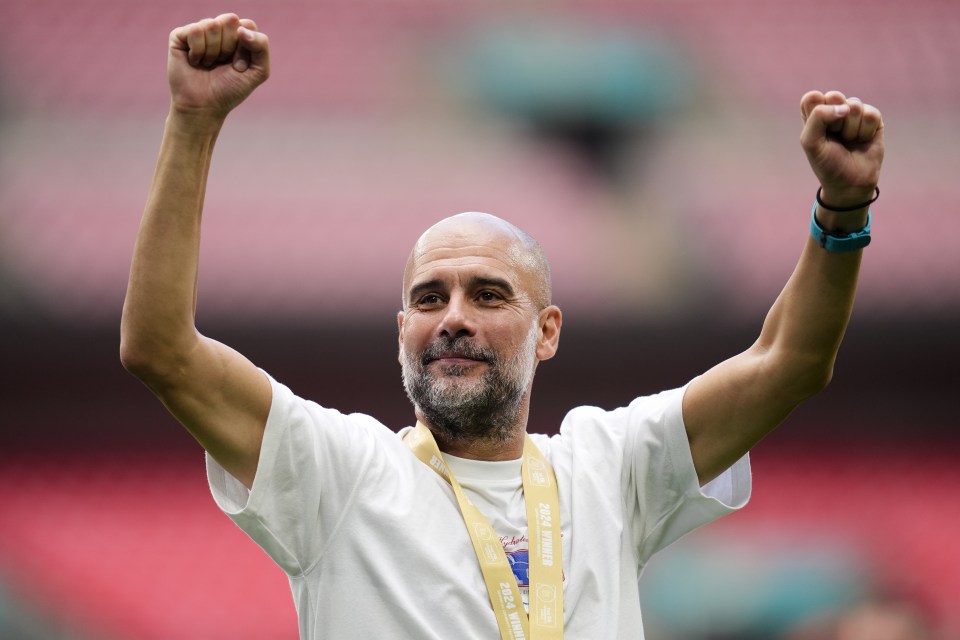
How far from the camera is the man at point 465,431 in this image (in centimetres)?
209

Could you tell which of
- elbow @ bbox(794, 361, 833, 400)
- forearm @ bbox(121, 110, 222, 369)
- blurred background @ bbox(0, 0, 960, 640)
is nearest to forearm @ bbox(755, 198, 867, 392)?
elbow @ bbox(794, 361, 833, 400)

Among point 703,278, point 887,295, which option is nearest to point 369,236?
point 703,278

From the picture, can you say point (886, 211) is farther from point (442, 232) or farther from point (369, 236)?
point (442, 232)

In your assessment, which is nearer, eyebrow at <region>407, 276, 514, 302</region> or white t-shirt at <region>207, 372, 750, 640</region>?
white t-shirt at <region>207, 372, 750, 640</region>

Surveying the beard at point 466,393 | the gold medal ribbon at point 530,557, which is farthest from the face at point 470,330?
the gold medal ribbon at point 530,557

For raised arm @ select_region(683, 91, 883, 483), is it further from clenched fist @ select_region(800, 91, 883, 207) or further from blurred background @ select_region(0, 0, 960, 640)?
blurred background @ select_region(0, 0, 960, 640)

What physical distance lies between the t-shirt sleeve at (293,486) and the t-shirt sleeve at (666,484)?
64cm

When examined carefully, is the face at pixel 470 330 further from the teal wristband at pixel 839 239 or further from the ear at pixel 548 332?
the teal wristband at pixel 839 239

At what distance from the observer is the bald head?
2670mm

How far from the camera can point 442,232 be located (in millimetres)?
2709

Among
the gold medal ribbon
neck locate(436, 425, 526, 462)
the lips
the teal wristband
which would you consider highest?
the teal wristband

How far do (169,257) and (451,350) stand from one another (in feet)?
2.26

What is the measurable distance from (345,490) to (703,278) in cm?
643

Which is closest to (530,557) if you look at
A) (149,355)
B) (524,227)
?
(149,355)
